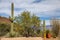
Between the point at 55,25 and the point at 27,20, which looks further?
the point at 55,25

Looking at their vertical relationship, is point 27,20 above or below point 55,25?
above

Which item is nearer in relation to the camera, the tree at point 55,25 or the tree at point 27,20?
the tree at point 27,20

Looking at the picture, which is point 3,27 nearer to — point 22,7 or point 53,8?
point 22,7

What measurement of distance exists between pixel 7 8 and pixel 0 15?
290cm

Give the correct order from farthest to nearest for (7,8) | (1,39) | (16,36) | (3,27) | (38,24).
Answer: (38,24)
(7,8)
(3,27)
(16,36)
(1,39)

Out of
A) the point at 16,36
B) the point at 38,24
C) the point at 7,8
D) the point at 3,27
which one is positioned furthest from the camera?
the point at 38,24

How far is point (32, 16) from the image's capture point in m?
25.2

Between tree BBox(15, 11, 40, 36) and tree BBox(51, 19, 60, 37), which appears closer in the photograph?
tree BBox(15, 11, 40, 36)

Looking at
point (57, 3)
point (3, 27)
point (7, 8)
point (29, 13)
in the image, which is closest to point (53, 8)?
point (57, 3)

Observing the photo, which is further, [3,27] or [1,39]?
[3,27]

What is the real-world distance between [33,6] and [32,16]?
1331 mm

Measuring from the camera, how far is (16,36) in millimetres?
18062

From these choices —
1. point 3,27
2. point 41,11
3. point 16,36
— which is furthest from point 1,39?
point 41,11

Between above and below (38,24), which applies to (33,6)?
above
